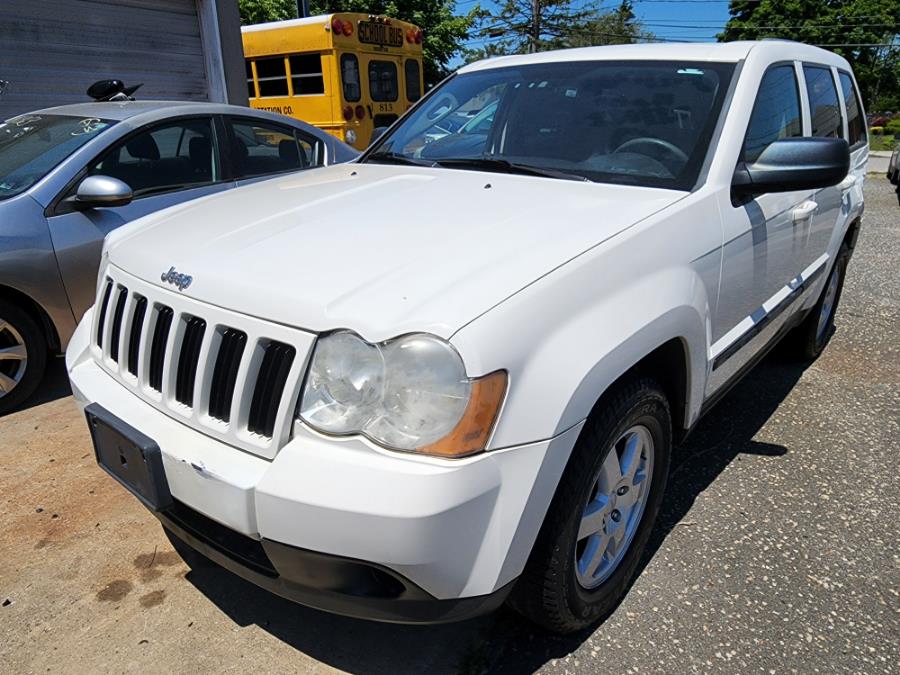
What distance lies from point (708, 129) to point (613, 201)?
1.89 feet

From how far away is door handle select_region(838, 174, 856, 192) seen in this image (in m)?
3.63

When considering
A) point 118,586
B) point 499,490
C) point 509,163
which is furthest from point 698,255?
point 118,586

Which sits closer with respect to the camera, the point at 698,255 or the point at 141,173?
the point at 698,255

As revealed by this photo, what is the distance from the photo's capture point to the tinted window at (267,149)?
457 cm

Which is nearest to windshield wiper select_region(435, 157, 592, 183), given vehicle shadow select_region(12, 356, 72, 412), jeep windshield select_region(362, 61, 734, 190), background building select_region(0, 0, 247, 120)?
jeep windshield select_region(362, 61, 734, 190)

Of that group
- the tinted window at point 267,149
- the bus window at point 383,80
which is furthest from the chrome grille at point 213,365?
the bus window at point 383,80

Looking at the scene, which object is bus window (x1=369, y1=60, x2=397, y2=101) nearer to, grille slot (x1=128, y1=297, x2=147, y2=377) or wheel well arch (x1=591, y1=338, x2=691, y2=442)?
grille slot (x1=128, y1=297, x2=147, y2=377)

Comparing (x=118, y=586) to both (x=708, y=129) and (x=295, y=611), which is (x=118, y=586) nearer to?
(x=295, y=611)

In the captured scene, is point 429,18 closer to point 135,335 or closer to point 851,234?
point 851,234

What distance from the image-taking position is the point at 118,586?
7.62 ft

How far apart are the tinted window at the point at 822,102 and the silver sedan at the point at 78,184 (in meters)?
3.32

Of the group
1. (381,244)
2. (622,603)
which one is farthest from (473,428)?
(622,603)

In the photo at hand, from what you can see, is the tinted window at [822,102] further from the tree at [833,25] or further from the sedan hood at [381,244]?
the tree at [833,25]

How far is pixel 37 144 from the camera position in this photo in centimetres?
404
